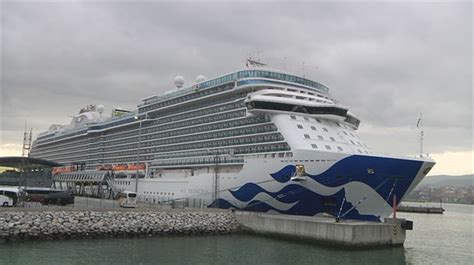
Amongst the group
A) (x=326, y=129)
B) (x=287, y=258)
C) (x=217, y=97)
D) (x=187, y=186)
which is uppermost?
(x=217, y=97)

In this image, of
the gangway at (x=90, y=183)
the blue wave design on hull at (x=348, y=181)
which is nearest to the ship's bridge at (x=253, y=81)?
the blue wave design on hull at (x=348, y=181)

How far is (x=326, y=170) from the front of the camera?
29.3 m

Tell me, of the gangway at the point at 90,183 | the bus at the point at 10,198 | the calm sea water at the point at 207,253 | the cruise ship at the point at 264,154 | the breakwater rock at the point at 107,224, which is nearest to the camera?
the calm sea water at the point at 207,253

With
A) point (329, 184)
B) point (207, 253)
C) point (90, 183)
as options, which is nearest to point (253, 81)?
point (329, 184)

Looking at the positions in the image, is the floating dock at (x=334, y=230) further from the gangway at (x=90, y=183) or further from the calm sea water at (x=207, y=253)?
the gangway at (x=90, y=183)

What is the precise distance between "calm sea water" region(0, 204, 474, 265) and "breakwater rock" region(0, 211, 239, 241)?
870 mm

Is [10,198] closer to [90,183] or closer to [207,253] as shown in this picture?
[207,253]

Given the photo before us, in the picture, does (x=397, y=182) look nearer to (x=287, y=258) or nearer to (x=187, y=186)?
(x=287, y=258)

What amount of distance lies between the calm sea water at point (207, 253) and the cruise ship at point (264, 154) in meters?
3.83

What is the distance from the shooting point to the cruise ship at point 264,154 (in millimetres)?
29500

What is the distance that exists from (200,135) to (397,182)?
1763 cm

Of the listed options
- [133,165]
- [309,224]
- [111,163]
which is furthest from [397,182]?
[111,163]

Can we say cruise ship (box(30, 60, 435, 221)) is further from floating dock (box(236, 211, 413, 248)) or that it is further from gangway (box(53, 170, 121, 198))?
gangway (box(53, 170, 121, 198))

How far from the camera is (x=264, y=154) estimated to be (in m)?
32.8
